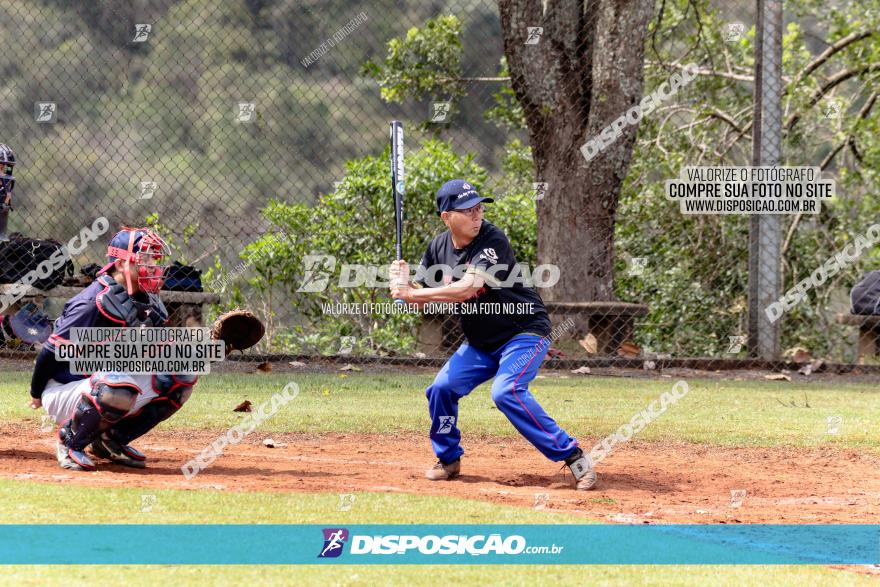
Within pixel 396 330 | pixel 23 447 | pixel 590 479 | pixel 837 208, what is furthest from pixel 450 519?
pixel 837 208

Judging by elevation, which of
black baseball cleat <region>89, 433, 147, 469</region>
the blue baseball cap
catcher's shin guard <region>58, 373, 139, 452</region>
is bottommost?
black baseball cleat <region>89, 433, 147, 469</region>

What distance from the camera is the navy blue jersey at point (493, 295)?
6.34 m

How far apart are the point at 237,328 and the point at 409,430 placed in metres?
1.73

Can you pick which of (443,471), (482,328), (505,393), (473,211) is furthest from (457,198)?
(443,471)

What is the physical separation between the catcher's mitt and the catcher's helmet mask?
954 mm

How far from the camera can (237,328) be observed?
23.6 ft

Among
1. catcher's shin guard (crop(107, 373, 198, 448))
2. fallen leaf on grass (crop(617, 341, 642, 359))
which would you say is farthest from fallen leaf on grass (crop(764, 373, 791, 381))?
catcher's shin guard (crop(107, 373, 198, 448))

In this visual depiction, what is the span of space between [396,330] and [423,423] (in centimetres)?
465

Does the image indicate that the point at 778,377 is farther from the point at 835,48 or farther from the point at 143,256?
the point at 143,256

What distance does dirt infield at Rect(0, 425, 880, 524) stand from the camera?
571 centimetres

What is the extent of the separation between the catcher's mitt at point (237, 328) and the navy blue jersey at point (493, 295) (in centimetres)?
125

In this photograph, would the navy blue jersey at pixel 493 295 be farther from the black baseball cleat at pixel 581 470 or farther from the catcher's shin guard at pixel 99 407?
the catcher's shin guard at pixel 99 407

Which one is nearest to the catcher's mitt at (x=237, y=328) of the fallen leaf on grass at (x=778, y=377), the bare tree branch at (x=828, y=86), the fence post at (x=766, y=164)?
the fallen leaf on grass at (x=778, y=377)

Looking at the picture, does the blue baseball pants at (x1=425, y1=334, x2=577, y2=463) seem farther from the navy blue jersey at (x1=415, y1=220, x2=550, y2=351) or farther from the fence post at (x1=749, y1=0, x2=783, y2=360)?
the fence post at (x1=749, y1=0, x2=783, y2=360)
